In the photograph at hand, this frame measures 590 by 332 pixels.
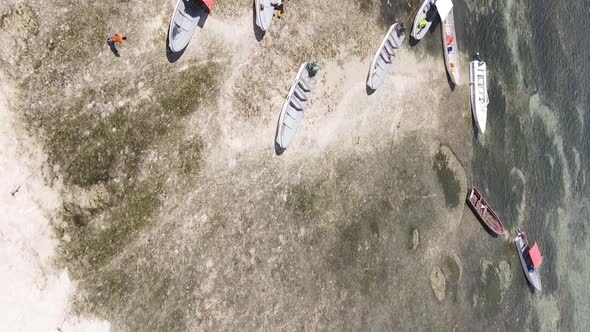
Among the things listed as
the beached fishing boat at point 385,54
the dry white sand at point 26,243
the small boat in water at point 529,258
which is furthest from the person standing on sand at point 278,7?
the small boat in water at point 529,258

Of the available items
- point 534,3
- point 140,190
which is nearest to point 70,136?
point 140,190

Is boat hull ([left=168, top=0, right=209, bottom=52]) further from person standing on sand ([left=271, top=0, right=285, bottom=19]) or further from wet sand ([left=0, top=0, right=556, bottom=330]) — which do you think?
person standing on sand ([left=271, top=0, right=285, bottom=19])

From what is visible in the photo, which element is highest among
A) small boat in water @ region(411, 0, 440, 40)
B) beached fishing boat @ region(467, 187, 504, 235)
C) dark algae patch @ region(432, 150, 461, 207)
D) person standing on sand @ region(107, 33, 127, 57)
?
person standing on sand @ region(107, 33, 127, 57)

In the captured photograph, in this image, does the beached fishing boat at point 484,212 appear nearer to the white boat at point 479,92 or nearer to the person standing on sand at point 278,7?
the white boat at point 479,92

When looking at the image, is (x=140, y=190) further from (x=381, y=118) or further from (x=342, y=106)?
(x=381, y=118)

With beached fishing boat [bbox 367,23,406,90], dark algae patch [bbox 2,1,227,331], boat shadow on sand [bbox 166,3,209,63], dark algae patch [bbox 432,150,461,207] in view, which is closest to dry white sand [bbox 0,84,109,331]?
dark algae patch [bbox 2,1,227,331]

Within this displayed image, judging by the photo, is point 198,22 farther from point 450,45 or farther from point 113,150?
point 450,45
